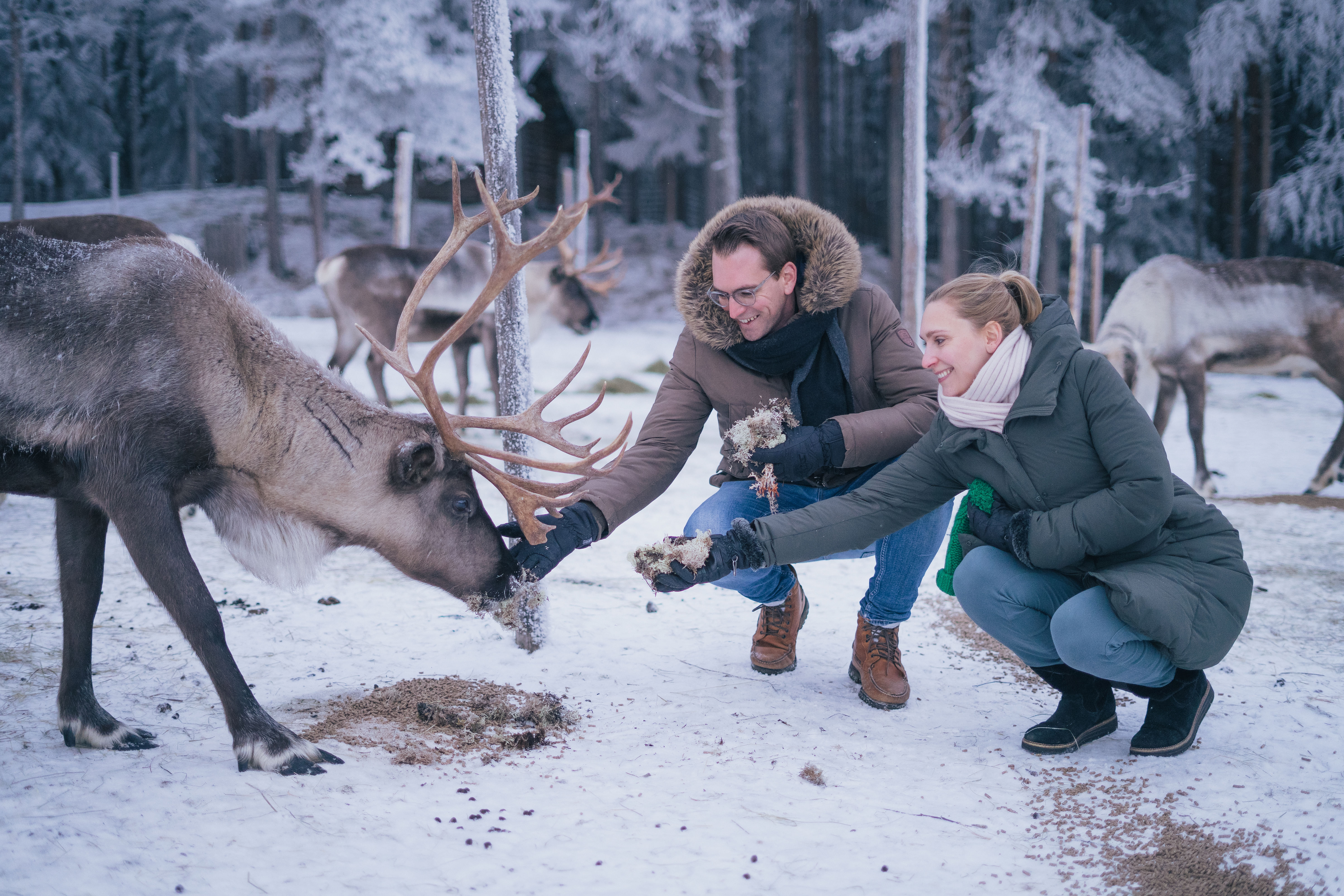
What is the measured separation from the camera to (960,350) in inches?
110

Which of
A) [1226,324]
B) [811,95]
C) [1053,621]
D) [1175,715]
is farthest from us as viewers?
[811,95]

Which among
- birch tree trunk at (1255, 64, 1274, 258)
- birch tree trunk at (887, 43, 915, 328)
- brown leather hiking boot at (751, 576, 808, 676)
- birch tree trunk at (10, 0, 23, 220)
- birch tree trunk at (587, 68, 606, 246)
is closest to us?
brown leather hiking boot at (751, 576, 808, 676)

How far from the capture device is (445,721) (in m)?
3.04

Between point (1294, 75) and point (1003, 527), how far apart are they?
1469cm

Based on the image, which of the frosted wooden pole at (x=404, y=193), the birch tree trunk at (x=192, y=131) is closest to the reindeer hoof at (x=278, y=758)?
the frosted wooden pole at (x=404, y=193)

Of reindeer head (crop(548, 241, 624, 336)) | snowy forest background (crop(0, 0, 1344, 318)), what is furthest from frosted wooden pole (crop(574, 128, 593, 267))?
reindeer head (crop(548, 241, 624, 336))

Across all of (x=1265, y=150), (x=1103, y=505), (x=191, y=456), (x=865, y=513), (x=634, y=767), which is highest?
(x=1265, y=150)

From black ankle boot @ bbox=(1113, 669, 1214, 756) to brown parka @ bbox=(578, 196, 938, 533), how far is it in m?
1.07

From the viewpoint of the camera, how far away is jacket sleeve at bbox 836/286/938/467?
3.18m

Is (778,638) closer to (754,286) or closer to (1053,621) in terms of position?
(1053,621)

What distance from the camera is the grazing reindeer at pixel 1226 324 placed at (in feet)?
24.5

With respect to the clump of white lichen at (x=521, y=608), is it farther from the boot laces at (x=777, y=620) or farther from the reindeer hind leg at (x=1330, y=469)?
the reindeer hind leg at (x=1330, y=469)

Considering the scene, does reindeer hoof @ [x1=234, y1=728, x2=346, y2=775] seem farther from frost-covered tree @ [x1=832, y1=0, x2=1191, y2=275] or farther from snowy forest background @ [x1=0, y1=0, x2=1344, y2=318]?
frost-covered tree @ [x1=832, y1=0, x2=1191, y2=275]

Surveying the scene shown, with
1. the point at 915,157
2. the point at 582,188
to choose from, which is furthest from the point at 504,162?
the point at 582,188
